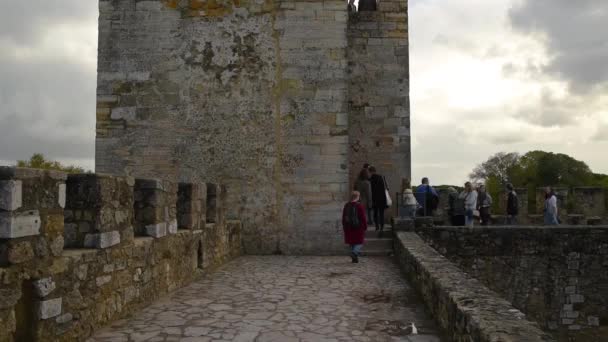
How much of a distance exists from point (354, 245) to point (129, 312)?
4870mm

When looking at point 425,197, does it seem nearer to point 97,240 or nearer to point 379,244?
point 379,244

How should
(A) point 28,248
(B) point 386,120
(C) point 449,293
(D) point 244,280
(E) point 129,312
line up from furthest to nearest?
(B) point 386,120, (D) point 244,280, (E) point 129,312, (C) point 449,293, (A) point 28,248

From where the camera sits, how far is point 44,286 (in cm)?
379

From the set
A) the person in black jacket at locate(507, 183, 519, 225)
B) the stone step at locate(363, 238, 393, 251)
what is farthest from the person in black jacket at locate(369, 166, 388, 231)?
the person in black jacket at locate(507, 183, 519, 225)

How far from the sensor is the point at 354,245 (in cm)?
946

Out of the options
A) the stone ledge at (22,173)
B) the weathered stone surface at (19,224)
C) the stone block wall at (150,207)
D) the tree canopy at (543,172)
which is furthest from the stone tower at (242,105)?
the tree canopy at (543,172)

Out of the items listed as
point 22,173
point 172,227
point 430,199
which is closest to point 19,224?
point 22,173

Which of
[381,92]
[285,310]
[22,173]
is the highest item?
[381,92]

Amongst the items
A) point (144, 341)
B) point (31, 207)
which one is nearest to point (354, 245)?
point (144, 341)

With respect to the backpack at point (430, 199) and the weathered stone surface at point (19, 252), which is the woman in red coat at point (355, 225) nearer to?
the backpack at point (430, 199)

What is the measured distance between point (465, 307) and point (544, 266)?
910 cm

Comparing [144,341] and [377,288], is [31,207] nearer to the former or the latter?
[144,341]

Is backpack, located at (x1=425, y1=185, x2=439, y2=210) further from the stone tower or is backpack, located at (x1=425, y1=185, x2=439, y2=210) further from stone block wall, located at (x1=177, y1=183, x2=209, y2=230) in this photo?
stone block wall, located at (x1=177, y1=183, x2=209, y2=230)

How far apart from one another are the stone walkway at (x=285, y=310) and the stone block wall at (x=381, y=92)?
15.2 ft
